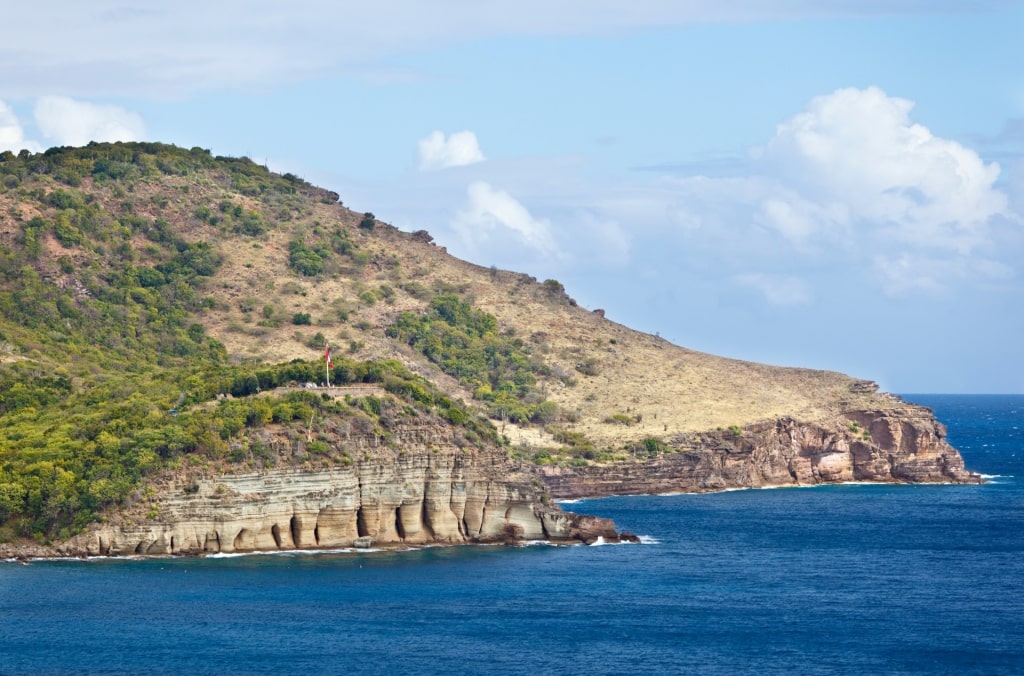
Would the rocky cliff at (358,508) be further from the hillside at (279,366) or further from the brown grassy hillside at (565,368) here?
the brown grassy hillside at (565,368)

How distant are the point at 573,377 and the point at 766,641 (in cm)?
10918

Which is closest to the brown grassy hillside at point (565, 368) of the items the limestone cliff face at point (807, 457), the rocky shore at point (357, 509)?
the limestone cliff face at point (807, 457)

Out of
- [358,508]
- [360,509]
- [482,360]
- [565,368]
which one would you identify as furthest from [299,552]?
[565,368]

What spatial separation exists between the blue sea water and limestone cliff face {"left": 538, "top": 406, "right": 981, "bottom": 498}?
41422 mm

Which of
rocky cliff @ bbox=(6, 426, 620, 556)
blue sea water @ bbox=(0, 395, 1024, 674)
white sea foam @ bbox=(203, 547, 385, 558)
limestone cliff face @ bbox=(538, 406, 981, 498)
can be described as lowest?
blue sea water @ bbox=(0, 395, 1024, 674)

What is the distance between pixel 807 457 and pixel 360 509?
76503mm

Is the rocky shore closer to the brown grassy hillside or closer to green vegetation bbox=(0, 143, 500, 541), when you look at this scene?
green vegetation bbox=(0, 143, 500, 541)

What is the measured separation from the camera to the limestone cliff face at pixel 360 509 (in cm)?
10262

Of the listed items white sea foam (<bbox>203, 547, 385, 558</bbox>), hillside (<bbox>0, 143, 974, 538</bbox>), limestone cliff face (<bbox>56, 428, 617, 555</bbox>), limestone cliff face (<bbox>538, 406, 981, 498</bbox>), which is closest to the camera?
limestone cliff face (<bbox>56, 428, 617, 555</bbox>)

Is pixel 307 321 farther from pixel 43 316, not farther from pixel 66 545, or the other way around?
pixel 66 545

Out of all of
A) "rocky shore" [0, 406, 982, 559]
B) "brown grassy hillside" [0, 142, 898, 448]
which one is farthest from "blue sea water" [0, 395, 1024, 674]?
"brown grassy hillside" [0, 142, 898, 448]

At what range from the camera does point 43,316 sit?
169750mm

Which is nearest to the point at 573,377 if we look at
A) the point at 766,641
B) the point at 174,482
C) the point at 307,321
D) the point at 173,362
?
the point at 307,321

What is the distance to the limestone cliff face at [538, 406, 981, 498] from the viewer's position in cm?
16288
